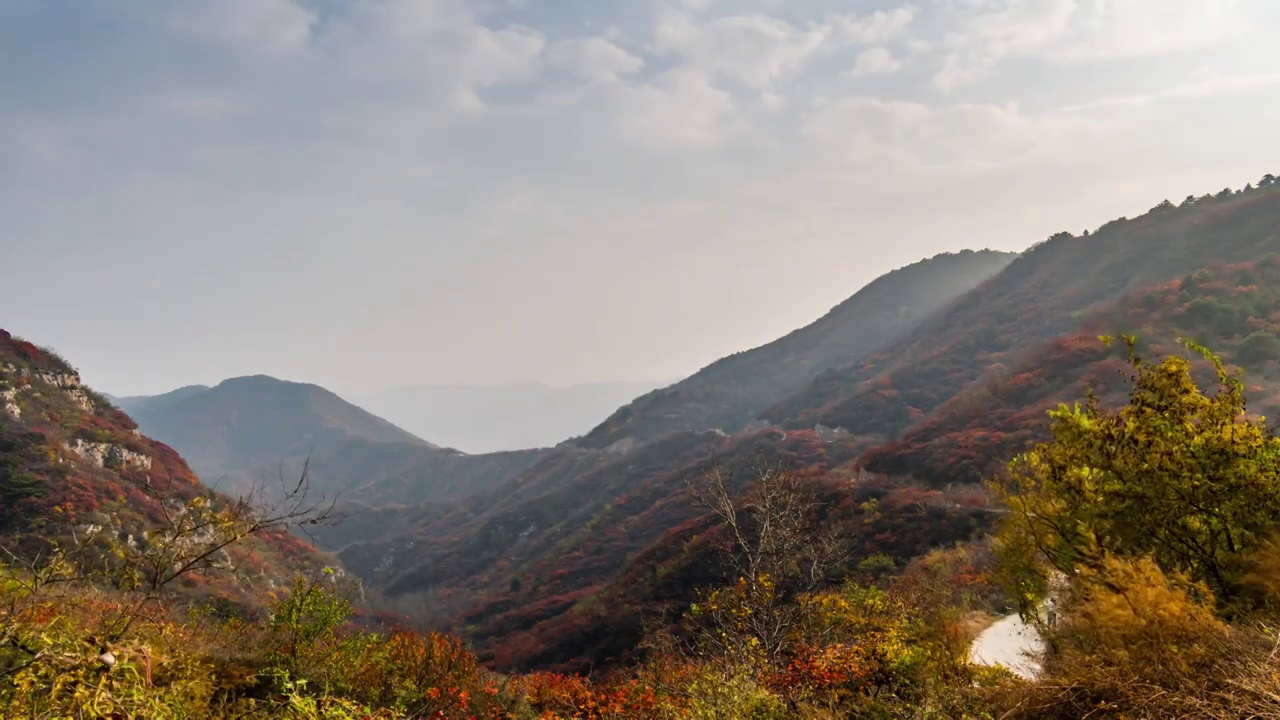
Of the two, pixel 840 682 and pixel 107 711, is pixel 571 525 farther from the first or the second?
pixel 107 711

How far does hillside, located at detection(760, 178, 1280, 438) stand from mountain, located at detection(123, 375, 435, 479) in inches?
4854

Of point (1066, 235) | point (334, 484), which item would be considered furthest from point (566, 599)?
point (334, 484)

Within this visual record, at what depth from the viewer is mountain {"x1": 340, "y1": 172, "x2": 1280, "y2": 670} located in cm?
2755

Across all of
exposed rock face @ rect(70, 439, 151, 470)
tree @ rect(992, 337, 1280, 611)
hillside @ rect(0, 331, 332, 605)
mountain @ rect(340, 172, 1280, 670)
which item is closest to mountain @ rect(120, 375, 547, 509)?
mountain @ rect(340, 172, 1280, 670)

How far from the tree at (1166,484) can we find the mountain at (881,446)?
16.3 metres


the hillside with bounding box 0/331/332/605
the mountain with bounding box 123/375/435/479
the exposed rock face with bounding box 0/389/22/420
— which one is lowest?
the hillside with bounding box 0/331/332/605

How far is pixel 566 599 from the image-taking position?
35.3 m

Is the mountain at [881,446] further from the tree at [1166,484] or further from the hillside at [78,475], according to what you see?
the tree at [1166,484]

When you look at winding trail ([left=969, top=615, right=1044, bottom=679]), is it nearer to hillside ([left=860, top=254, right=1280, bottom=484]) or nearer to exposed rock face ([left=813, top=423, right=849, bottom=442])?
hillside ([left=860, top=254, right=1280, bottom=484])

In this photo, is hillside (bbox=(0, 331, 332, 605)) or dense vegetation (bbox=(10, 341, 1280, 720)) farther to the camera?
hillside (bbox=(0, 331, 332, 605))

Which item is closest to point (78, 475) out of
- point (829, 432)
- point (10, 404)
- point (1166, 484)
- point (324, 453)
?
point (10, 404)

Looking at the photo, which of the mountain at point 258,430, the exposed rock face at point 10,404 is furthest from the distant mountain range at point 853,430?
the mountain at point 258,430

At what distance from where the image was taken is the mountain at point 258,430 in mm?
169875

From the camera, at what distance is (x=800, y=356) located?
4400 inches
